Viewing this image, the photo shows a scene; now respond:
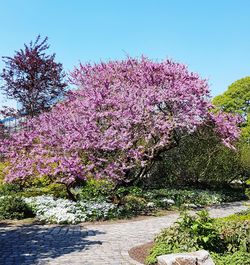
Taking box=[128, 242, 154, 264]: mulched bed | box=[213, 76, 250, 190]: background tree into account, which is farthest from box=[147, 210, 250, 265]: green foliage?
box=[213, 76, 250, 190]: background tree

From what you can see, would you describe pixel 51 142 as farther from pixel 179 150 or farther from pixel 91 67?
pixel 179 150

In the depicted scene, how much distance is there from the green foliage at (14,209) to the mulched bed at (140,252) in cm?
549

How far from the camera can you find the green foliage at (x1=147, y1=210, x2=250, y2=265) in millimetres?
7480

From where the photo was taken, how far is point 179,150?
811 inches

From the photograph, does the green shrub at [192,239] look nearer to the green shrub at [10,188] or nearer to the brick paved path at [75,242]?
the brick paved path at [75,242]

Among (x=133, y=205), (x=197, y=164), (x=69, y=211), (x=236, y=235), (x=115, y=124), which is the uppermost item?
(x=115, y=124)

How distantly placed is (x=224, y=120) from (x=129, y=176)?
5.00 metres

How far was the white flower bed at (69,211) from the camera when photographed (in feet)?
40.3

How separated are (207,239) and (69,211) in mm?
6399

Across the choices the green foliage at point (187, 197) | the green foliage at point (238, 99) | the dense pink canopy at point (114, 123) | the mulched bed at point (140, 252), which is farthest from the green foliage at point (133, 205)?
the green foliage at point (238, 99)

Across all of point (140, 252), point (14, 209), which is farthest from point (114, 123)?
point (140, 252)

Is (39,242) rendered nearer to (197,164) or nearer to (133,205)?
(133,205)

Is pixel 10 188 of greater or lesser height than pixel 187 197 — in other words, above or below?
above

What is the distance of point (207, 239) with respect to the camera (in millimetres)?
7449
